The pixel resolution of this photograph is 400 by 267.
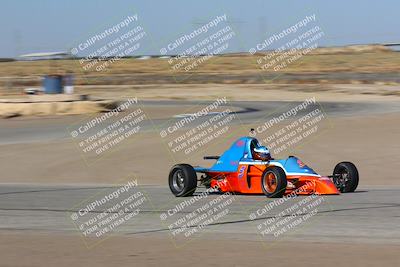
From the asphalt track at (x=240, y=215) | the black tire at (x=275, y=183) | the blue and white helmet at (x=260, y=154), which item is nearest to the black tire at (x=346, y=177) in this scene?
the asphalt track at (x=240, y=215)

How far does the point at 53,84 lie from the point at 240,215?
31.7 metres

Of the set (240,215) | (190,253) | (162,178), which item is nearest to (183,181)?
(240,215)

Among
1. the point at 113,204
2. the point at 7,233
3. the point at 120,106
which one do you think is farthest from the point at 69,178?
the point at 120,106

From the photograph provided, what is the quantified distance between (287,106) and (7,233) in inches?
1331

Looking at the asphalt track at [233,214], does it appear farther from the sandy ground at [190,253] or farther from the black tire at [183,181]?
the sandy ground at [190,253]

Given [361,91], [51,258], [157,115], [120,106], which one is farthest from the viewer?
[361,91]

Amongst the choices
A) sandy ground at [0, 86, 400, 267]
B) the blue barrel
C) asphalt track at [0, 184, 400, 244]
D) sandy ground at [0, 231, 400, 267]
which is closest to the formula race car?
asphalt track at [0, 184, 400, 244]

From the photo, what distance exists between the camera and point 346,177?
1441 cm

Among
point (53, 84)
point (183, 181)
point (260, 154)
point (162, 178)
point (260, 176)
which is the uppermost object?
point (53, 84)

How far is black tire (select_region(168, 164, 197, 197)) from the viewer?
14.5 metres

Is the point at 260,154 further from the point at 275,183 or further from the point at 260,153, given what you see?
the point at 275,183

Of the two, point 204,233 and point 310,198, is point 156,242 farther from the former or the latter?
point 310,198

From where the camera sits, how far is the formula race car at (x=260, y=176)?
1370 centimetres

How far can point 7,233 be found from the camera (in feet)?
35.2
